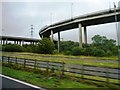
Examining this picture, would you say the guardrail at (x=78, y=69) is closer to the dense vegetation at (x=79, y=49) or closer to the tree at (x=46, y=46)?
the dense vegetation at (x=79, y=49)

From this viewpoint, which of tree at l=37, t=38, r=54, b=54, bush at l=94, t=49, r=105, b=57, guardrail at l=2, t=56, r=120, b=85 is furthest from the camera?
tree at l=37, t=38, r=54, b=54

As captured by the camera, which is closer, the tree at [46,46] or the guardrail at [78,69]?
the guardrail at [78,69]

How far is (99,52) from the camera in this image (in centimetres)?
5459

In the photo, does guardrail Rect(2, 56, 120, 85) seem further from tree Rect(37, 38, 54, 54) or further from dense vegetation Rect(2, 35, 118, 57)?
tree Rect(37, 38, 54, 54)

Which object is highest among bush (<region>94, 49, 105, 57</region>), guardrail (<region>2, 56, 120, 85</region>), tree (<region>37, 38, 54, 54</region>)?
tree (<region>37, 38, 54, 54</region>)

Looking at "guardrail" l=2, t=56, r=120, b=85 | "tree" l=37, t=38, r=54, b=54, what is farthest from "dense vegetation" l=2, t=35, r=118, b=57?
"guardrail" l=2, t=56, r=120, b=85

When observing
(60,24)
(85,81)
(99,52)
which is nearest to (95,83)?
(85,81)

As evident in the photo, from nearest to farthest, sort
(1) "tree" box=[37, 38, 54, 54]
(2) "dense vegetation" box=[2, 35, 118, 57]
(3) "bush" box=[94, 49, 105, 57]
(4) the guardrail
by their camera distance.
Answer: (4) the guardrail → (3) "bush" box=[94, 49, 105, 57] → (2) "dense vegetation" box=[2, 35, 118, 57] → (1) "tree" box=[37, 38, 54, 54]

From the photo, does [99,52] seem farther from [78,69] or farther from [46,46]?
[78,69]

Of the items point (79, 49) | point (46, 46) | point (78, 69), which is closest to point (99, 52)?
point (79, 49)

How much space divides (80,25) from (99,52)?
12160 millimetres

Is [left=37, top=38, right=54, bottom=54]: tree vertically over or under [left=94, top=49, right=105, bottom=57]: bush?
over

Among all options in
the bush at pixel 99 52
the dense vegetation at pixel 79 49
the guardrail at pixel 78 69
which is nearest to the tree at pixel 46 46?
the dense vegetation at pixel 79 49

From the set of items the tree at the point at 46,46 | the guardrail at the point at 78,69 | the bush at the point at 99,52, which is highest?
the tree at the point at 46,46
